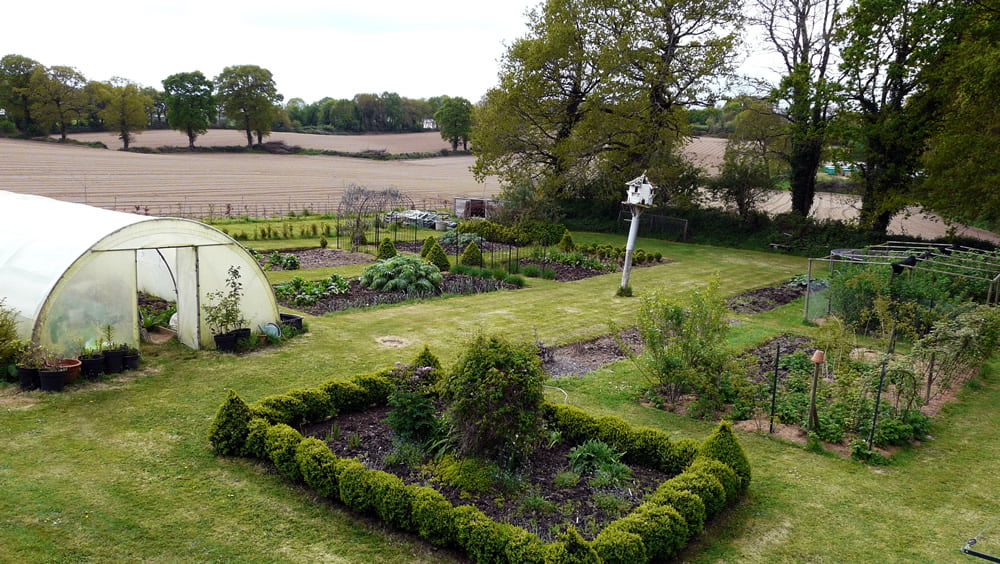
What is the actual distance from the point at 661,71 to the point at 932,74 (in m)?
11.8

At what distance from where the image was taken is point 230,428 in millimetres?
7387

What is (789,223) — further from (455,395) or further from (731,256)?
(455,395)

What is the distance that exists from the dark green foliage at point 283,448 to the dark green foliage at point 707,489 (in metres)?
4.04

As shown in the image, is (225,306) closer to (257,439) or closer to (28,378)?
(28,378)

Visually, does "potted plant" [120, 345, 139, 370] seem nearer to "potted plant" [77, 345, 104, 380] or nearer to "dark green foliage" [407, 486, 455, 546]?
"potted plant" [77, 345, 104, 380]

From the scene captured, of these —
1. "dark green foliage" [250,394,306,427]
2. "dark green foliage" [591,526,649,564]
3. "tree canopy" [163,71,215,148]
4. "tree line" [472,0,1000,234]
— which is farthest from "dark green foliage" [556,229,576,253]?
"tree canopy" [163,71,215,148]

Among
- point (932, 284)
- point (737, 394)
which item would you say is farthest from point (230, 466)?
point (932, 284)

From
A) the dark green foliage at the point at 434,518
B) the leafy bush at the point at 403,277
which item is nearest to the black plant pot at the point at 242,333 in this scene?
the leafy bush at the point at 403,277

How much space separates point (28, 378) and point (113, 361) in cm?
111

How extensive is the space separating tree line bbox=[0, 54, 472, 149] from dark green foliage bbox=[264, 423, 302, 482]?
46972mm

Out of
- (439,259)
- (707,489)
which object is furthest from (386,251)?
(707,489)

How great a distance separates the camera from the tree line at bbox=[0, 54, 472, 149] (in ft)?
191

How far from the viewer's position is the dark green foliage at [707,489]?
617 centimetres

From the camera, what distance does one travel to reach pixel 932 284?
1419 centimetres
